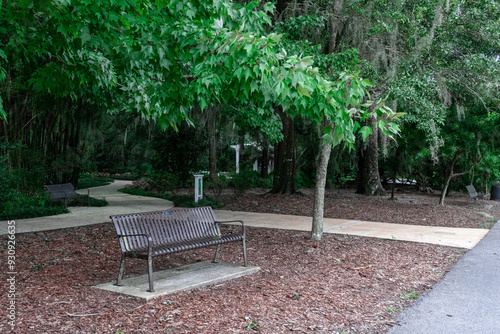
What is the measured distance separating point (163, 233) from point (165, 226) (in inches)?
5.1

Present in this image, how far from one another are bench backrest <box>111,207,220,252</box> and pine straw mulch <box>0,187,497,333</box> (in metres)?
0.61

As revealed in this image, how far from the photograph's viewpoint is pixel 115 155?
3322 centimetres

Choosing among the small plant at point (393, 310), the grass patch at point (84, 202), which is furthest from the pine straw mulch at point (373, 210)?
the small plant at point (393, 310)

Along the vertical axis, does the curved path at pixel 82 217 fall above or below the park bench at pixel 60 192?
below

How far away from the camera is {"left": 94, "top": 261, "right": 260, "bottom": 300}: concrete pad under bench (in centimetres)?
504

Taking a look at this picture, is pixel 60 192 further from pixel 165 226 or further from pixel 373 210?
pixel 373 210

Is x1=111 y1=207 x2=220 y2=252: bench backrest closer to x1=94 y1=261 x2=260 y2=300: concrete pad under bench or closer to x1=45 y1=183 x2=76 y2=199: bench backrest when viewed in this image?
x1=94 y1=261 x2=260 y2=300: concrete pad under bench

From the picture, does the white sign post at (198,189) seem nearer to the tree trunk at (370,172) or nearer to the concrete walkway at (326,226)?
the concrete walkway at (326,226)

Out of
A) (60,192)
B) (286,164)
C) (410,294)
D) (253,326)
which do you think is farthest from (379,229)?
(60,192)

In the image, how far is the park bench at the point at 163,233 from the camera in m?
5.23

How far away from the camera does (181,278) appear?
5.64 metres

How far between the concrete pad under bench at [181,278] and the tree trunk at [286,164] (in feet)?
31.7

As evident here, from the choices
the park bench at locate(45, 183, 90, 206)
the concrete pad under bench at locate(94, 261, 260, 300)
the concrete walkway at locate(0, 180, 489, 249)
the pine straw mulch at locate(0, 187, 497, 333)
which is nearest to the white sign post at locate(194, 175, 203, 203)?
the concrete walkway at locate(0, 180, 489, 249)

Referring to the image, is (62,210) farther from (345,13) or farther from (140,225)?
(345,13)
